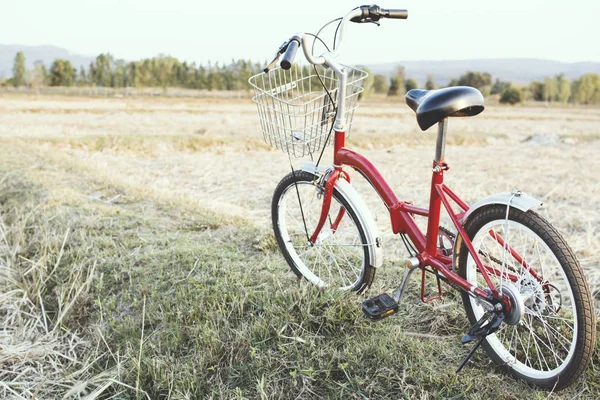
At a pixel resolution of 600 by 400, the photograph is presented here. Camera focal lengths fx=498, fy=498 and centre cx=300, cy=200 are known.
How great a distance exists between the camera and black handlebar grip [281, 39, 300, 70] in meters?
2.47

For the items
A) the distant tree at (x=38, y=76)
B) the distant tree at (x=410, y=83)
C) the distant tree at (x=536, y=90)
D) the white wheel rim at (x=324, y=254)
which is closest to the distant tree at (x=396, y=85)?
the distant tree at (x=410, y=83)

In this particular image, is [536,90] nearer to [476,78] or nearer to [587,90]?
[587,90]

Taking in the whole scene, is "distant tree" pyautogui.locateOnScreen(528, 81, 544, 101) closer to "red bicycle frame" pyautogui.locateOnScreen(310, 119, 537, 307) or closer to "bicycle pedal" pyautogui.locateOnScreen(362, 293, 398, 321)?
"red bicycle frame" pyautogui.locateOnScreen(310, 119, 537, 307)

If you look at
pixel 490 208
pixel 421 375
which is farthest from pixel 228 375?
pixel 490 208

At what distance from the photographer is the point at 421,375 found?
252 centimetres

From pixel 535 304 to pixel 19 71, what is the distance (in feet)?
189

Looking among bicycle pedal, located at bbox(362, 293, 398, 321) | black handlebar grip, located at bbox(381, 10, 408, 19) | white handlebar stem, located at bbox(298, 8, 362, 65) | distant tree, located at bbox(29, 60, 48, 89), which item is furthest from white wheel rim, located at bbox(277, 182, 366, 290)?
distant tree, located at bbox(29, 60, 48, 89)

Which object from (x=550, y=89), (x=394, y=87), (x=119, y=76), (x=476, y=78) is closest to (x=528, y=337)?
(x=119, y=76)

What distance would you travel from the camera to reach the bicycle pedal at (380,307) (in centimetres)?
276

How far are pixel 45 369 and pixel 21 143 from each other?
7.61m

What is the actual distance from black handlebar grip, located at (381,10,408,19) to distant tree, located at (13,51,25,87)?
56496 mm

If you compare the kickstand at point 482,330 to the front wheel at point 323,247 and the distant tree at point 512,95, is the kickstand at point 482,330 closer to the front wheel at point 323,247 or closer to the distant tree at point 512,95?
the front wheel at point 323,247

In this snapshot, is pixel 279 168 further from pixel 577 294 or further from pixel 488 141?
pixel 488 141

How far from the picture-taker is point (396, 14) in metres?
2.94
